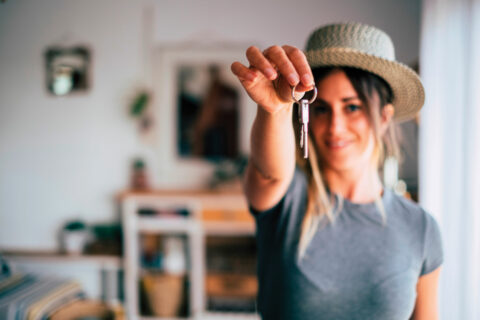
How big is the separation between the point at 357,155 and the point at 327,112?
0.13 meters

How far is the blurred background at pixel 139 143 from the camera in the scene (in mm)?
2375

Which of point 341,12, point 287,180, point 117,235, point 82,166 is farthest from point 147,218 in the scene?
point 341,12

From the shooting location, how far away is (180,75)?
2668 mm

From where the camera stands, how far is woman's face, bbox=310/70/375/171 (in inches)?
27.9

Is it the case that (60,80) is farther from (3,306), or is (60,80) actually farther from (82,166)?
(3,306)

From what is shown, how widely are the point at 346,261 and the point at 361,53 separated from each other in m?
0.46

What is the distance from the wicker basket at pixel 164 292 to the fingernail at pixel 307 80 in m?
2.30

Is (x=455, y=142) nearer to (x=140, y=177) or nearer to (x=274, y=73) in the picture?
(x=274, y=73)

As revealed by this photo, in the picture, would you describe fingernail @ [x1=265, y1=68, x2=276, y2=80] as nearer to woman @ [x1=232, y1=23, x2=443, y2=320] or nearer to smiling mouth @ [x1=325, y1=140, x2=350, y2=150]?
woman @ [x1=232, y1=23, x2=443, y2=320]

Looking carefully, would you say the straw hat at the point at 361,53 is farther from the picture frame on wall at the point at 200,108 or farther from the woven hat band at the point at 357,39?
the picture frame on wall at the point at 200,108

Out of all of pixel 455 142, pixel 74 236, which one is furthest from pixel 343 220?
pixel 74 236

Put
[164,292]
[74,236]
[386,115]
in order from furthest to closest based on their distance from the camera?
[74,236] < [164,292] < [386,115]

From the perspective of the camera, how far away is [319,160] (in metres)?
0.81

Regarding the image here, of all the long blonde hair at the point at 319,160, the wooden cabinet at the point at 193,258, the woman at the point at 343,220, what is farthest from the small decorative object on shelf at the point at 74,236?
the long blonde hair at the point at 319,160
